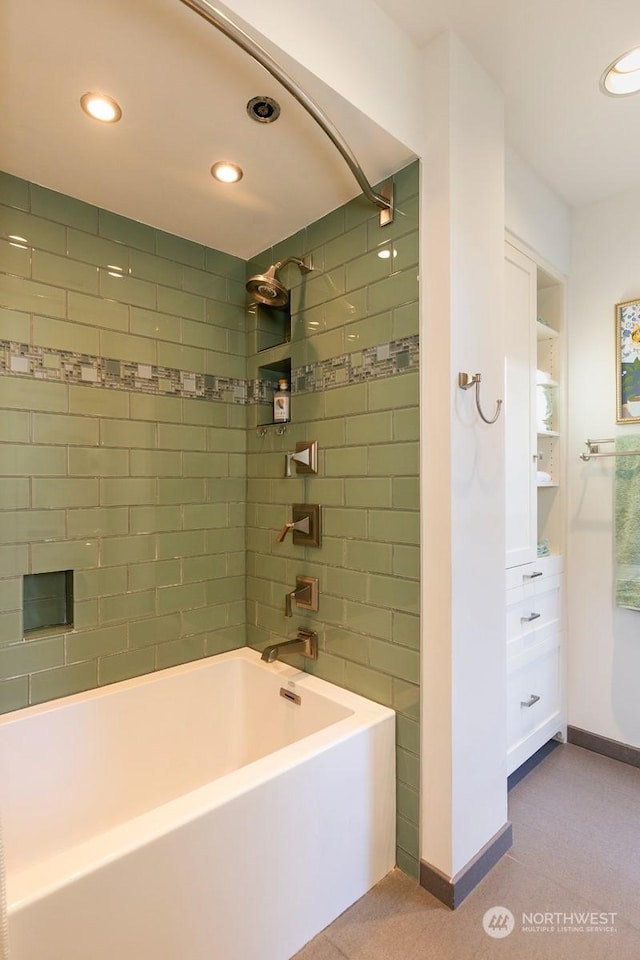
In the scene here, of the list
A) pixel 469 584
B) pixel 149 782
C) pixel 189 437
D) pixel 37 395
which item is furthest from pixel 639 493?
pixel 37 395

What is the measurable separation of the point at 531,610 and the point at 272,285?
1.83 meters

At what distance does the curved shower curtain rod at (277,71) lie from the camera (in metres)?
1.04

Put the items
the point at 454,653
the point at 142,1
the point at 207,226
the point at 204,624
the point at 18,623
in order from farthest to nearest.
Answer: the point at 204,624, the point at 207,226, the point at 18,623, the point at 454,653, the point at 142,1

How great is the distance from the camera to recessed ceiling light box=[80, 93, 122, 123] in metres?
1.33

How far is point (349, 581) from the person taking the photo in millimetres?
1790

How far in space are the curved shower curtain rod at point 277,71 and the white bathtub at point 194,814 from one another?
1770mm

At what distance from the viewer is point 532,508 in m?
2.22

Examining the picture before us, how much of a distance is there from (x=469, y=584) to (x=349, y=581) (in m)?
0.45

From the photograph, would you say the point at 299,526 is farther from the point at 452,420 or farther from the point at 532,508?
the point at 532,508

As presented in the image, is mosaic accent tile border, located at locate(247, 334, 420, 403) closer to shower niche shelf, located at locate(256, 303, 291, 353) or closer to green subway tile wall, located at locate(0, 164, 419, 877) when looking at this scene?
green subway tile wall, located at locate(0, 164, 419, 877)

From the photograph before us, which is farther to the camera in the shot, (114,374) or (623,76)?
(114,374)

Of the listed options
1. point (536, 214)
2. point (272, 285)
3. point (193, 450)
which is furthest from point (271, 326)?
point (536, 214)

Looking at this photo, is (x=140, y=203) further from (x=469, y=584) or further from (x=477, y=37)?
(x=469, y=584)

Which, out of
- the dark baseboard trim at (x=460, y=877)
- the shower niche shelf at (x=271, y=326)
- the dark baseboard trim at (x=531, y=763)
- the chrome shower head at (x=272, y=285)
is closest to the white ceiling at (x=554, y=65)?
the chrome shower head at (x=272, y=285)
